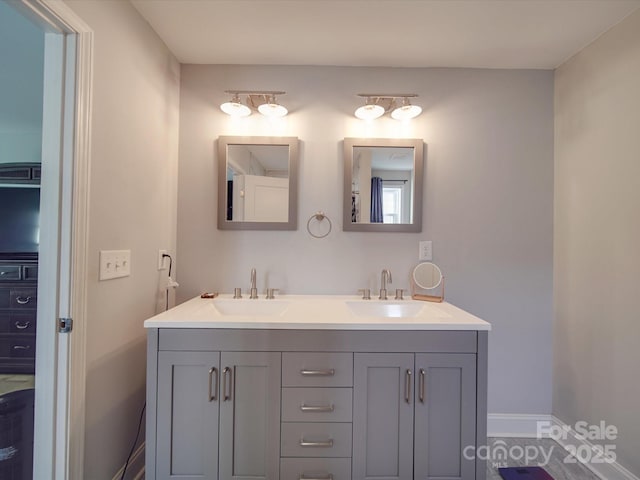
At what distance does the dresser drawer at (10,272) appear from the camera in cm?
198

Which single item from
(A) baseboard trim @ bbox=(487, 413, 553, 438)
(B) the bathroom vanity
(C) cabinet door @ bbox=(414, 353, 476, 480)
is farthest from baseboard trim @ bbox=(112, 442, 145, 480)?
(A) baseboard trim @ bbox=(487, 413, 553, 438)

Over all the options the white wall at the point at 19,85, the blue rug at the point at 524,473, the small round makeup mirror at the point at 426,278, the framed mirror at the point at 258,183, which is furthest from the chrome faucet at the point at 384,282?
the white wall at the point at 19,85

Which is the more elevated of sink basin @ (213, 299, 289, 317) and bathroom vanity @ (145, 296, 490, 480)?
sink basin @ (213, 299, 289, 317)

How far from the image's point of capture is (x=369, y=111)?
1.75m

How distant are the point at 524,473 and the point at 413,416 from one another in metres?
0.89

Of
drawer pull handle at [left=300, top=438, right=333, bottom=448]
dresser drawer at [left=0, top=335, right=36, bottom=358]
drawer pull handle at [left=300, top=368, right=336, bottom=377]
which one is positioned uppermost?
drawer pull handle at [left=300, top=368, right=336, bottom=377]

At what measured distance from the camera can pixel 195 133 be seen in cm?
184

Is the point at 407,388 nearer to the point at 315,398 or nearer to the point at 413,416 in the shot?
the point at 413,416

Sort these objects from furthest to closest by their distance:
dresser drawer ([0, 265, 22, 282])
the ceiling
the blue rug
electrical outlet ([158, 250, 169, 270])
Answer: dresser drawer ([0, 265, 22, 282]), electrical outlet ([158, 250, 169, 270]), the blue rug, the ceiling

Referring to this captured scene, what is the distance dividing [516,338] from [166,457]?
6.79 feet

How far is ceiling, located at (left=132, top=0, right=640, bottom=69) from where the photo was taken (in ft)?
4.49

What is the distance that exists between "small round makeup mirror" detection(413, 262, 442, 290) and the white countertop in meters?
0.15

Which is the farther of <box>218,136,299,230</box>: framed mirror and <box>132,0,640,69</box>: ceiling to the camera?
<box>218,136,299,230</box>: framed mirror

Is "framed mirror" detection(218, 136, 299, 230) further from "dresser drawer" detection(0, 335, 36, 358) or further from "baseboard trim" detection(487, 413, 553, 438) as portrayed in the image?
"baseboard trim" detection(487, 413, 553, 438)
